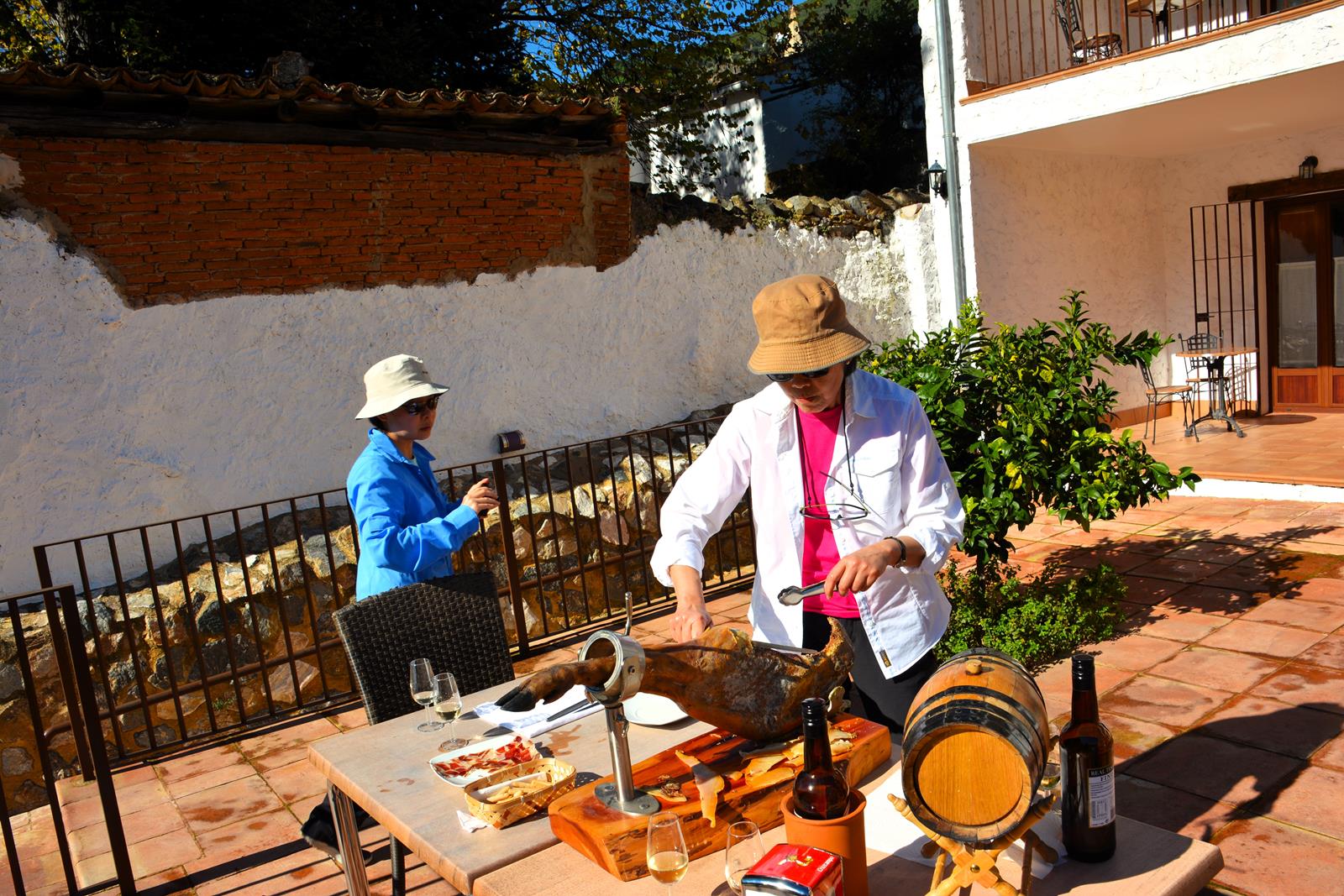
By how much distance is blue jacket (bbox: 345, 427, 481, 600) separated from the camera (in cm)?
339

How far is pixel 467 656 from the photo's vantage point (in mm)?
3312

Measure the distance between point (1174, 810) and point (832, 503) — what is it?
1795mm

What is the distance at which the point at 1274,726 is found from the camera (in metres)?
3.96

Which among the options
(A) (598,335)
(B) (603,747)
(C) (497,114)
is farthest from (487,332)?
(B) (603,747)

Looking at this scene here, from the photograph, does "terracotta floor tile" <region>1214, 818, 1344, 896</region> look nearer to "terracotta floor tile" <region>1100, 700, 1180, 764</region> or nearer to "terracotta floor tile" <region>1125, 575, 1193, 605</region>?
"terracotta floor tile" <region>1100, 700, 1180, 764</region>

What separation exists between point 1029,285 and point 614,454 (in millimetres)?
5332

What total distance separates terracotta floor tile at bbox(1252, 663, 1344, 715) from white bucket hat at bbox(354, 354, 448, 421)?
367 cm

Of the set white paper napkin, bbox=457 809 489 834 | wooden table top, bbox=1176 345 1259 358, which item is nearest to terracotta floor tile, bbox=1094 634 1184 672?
white paper napkin, bbox=457 809 489 834

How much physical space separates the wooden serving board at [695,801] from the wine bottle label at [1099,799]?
0.47m

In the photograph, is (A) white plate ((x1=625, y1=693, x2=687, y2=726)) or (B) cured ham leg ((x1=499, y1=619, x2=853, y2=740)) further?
(A) white plate ((x1=625, y1=693, x2=687, y2=726))

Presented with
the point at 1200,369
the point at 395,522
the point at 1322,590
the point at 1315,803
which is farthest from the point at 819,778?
the point at 1200,369

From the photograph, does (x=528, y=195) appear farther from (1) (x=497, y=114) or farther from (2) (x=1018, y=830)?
(2) (x=1018, y=830)

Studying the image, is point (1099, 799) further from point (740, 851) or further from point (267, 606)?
point (267, 606)

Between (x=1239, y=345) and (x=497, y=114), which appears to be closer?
(x=497, y=114)
